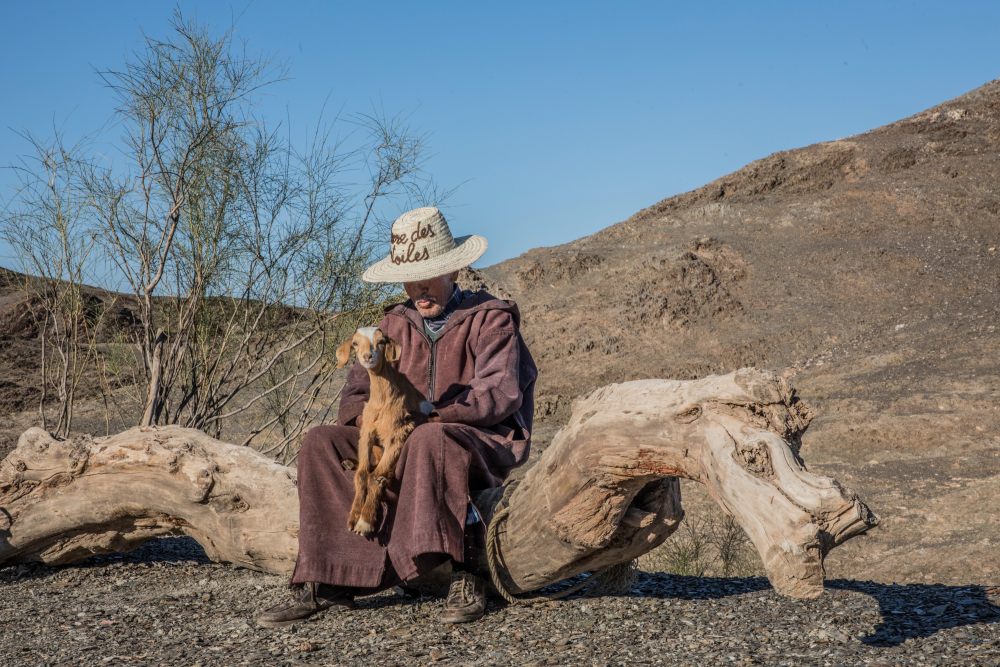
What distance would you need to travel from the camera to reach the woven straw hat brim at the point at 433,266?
15.3 ft

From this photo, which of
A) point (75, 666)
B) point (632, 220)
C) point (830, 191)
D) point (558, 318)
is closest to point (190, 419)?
point (75, 666)

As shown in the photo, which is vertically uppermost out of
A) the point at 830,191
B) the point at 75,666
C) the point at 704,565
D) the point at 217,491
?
the point at 830,191

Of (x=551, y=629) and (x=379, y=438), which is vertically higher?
(x=379, y=438)

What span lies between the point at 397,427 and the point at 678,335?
33.7 ft

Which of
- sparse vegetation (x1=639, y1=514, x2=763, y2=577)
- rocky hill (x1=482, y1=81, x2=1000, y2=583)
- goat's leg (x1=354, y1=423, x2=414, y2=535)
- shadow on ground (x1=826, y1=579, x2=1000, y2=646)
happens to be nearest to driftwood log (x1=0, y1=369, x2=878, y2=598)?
goat's leg (x1=354, y1=423, x2=414, y2=535)

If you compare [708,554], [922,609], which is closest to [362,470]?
[922,609]

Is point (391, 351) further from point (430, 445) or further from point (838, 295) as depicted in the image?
point (838, 295)

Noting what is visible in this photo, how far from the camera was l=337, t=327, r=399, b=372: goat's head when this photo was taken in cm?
404

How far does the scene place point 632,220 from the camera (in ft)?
56.1

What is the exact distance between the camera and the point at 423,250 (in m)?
4.76

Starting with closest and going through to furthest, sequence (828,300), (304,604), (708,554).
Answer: (304,604), (708,554), (828,300)

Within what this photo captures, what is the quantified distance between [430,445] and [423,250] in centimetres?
103

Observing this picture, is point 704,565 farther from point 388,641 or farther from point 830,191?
point 830,191

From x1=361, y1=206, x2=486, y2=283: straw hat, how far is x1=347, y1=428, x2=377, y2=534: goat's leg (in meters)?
0.82
